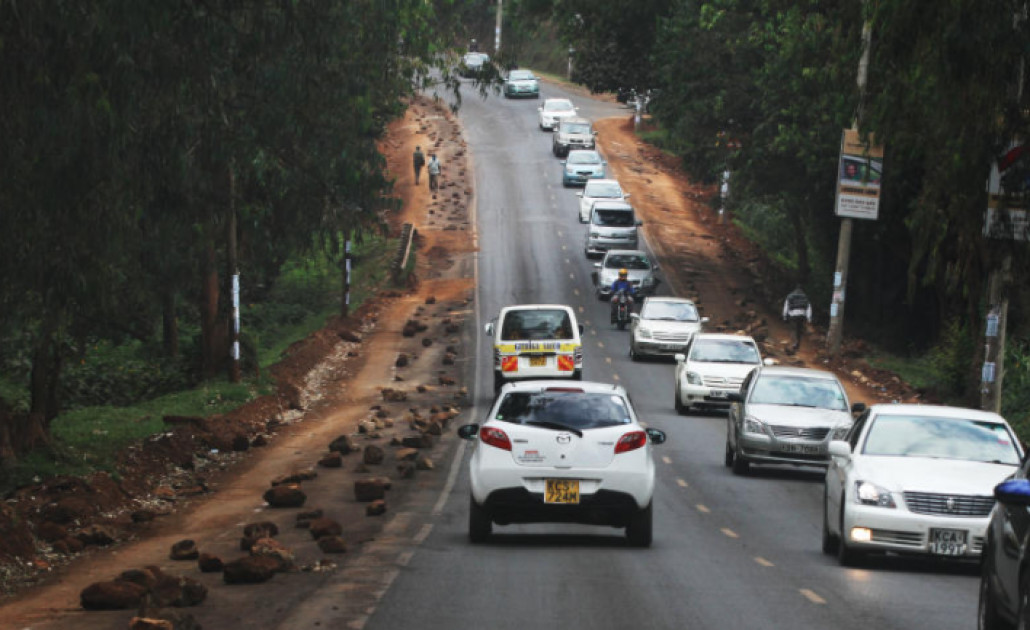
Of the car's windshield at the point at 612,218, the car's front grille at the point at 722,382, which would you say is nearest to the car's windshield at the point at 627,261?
the car's windshield at the point at 612,218

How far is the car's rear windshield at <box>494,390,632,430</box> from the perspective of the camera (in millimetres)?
16094

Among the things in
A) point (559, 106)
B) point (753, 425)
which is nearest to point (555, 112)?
point (559, 106)

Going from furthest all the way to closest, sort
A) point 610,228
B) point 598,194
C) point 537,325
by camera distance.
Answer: point 598,194, point 610,228, point 537,325

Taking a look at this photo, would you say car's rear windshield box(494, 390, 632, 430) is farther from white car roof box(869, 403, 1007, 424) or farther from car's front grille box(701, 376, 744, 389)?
car's front grille box(701, 376, 744, 389)

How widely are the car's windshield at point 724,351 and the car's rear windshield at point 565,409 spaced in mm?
15767

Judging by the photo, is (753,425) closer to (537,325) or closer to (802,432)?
(802,432)

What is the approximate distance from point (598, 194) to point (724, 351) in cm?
3458

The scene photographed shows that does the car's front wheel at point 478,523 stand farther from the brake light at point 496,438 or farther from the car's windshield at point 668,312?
the car's windshield at point 668,312

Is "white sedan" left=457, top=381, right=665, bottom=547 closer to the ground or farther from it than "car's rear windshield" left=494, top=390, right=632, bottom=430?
closer to the ground

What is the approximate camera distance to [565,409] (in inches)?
638

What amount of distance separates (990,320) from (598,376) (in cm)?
1423

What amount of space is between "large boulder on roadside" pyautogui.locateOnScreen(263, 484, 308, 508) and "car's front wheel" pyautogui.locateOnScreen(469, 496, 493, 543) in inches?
178

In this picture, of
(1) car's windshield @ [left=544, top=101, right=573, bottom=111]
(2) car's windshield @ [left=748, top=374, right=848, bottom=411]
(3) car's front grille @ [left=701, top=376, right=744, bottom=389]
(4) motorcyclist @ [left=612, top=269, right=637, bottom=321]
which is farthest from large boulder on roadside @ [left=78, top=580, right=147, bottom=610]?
(1) car's windshield @ [left=544, top=101, right=573, bottom=111]

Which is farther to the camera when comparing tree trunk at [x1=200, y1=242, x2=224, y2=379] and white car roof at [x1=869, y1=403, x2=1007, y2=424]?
tree trunk at [x1=200, y1=242, x2=224, y2=379]
